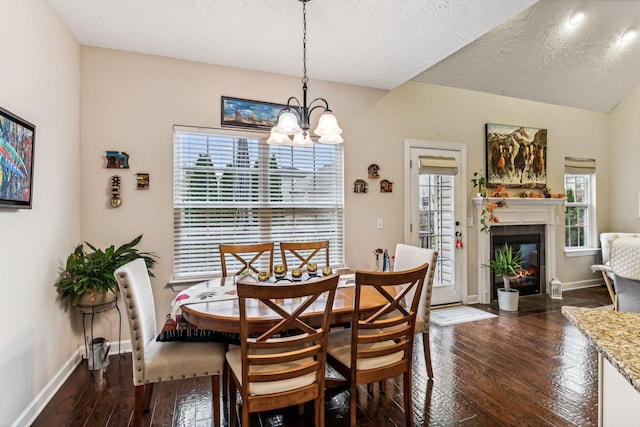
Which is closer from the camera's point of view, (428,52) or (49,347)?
(49,347)

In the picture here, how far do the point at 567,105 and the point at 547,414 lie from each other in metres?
4.87

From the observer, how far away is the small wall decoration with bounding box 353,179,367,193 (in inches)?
152

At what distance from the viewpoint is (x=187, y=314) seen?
188 cm

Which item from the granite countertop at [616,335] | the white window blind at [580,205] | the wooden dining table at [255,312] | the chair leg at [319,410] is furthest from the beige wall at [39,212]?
the white window blind at [580,205]

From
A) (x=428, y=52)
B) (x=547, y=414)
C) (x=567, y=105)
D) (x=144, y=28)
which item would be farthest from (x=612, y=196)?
(x=144, y=28)

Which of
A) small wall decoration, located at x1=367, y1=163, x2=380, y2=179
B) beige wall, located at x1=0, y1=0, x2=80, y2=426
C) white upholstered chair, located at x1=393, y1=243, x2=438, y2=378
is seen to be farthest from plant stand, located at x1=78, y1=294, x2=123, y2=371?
small wall decoration, located at x1=367, y1=163, x2=380, y2=179

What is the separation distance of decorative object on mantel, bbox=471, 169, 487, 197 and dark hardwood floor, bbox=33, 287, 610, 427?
6.52 ft

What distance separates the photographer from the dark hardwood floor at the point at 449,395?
2.05 metres

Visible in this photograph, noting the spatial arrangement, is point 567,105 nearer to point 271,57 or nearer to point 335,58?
point 335,58

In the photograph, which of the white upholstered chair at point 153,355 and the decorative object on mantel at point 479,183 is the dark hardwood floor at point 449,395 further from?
the decorative object on mantel at point 479,183

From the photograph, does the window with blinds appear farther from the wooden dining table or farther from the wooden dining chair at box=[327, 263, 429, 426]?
the wooden dining chair at box=[327, 263, 429, 426]

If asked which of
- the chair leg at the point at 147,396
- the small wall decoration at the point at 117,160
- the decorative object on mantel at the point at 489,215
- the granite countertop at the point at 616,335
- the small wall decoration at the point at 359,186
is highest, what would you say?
the small wall decoration at the point at 117,160

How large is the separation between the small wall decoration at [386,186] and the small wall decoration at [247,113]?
1464 mm

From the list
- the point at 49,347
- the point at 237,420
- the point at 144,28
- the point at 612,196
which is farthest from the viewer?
the point at 612,196
